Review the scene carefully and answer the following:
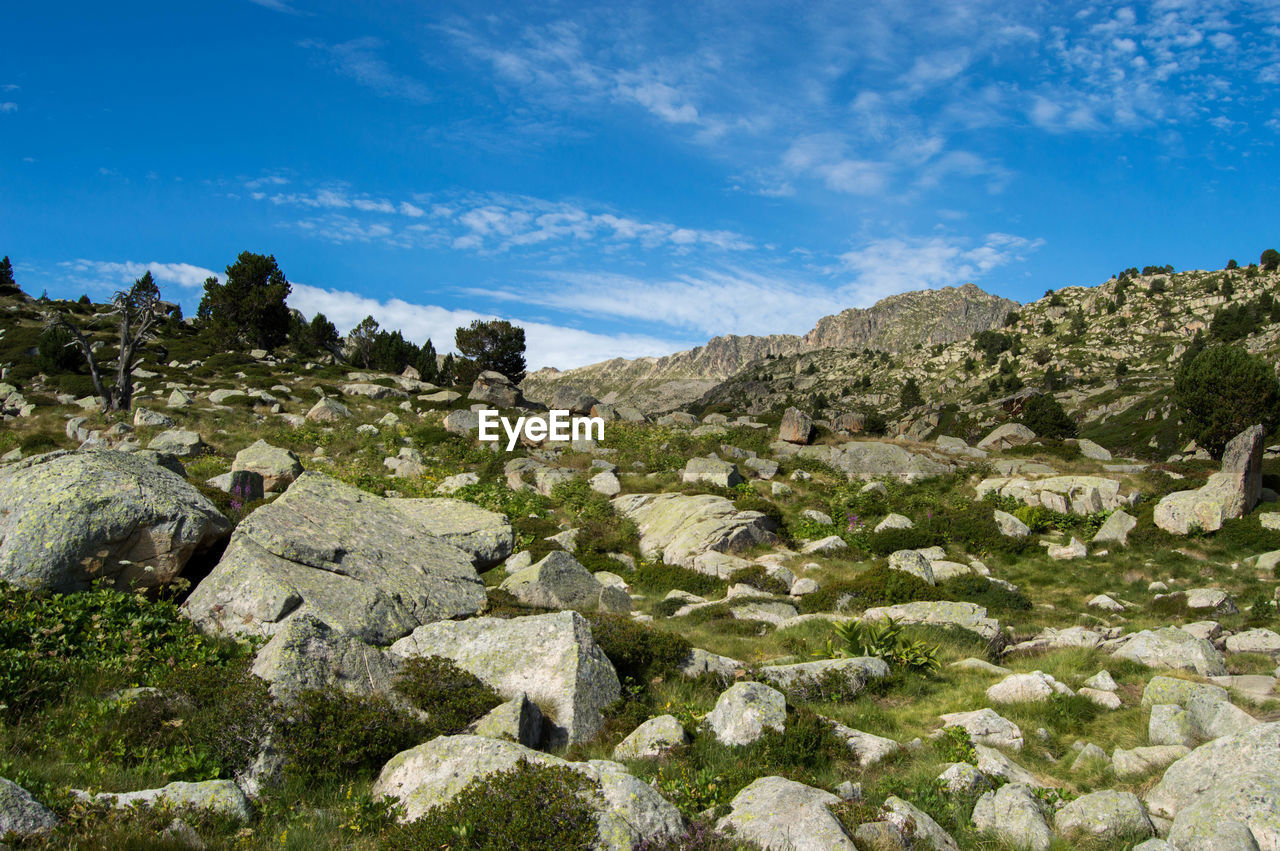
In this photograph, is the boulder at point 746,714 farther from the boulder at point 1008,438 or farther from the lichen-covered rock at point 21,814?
the boulder at point 1008,438

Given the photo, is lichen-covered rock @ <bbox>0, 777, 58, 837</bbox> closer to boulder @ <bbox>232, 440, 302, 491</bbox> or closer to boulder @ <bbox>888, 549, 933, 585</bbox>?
boulder @ <bbox>232, 440, 302, 491</bbox>

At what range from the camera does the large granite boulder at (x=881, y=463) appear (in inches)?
1286

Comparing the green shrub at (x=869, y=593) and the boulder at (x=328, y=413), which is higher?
the boulder at (x=328, y=413)

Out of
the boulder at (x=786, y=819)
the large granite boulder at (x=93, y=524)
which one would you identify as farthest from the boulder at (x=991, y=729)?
the large granite boulder at (x=93, y=524)

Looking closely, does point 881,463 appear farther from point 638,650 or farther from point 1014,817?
point 1014,817

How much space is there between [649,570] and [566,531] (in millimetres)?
3860

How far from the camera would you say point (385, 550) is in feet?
42.5

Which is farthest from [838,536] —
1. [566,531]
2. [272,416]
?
[272,416]

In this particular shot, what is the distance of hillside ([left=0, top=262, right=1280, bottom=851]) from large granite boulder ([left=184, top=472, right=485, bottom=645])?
0.21 feet

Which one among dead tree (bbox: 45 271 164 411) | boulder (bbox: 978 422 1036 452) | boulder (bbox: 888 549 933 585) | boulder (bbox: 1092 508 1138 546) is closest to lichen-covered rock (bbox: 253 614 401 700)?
boulder (bbox: 888 549 933 585)

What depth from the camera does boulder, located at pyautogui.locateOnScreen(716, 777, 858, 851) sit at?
602 centimetres

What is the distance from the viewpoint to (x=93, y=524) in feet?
32.3

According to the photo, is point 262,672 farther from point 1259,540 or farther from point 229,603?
Answer: point 1259,540

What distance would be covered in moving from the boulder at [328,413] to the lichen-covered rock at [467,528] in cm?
2317
